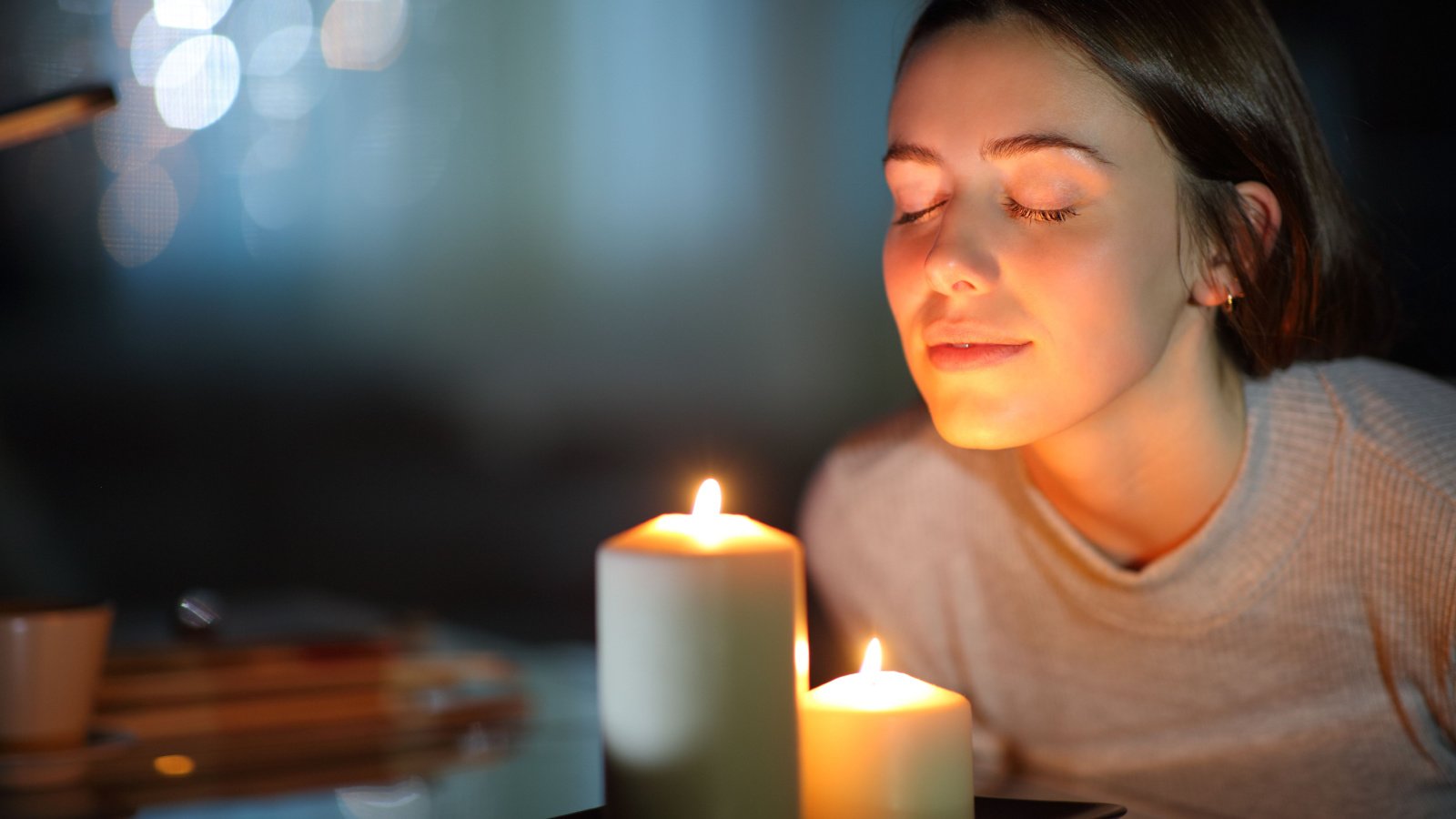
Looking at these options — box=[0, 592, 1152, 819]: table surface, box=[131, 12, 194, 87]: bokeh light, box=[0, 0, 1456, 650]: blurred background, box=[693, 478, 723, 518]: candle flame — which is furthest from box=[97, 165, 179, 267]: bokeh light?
box=[693, 478, 723, 518]: candle flame

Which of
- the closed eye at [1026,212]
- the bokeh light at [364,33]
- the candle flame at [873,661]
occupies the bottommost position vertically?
the candle flame at [873,661]

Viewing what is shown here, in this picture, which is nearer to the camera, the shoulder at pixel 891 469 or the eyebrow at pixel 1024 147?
the eyebrow at pixel 1024 147

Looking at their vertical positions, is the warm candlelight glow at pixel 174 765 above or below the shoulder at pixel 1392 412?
below

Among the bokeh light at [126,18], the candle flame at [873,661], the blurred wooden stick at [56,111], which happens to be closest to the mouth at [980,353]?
the candle flame at [873,661]

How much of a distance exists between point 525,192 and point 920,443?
3.27ft

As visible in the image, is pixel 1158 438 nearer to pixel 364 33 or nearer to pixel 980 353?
pixel 980 353

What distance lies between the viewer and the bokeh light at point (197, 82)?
1.58m

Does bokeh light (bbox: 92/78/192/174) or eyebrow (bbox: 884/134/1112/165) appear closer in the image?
eyebrow (bbox: 884/134/1112/165)

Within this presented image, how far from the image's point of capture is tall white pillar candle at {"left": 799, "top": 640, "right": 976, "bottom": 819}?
0.49 meters

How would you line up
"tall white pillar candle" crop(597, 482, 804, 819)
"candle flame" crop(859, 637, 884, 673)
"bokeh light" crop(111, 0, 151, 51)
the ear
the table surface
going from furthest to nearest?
"bokeh light" crop(111, 0, 151, 51) < the ear < the table surface < "candle flame" crop(859, 637, 884, 673) < "tall white pillar candle" crop(597, 482, 804, 819)

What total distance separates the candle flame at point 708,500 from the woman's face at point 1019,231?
0.25m

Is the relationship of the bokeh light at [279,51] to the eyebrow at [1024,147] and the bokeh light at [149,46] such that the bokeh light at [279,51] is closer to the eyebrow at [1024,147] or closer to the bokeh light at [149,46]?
the bokeh light at [149,46]

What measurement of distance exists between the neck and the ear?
1.5 inches

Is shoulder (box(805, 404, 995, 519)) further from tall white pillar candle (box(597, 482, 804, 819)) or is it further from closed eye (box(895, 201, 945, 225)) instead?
tall white pillar candle (box(597, 482, 804, 819))
